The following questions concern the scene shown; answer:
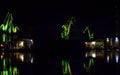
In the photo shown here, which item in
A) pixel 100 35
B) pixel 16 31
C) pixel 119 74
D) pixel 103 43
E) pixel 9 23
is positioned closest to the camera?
pixel 119 74

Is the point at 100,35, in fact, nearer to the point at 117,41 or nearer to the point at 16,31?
the point at 117,41

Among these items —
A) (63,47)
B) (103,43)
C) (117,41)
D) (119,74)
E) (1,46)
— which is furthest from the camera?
(103,43)

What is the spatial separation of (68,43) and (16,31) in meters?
48.8

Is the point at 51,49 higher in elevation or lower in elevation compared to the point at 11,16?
lower

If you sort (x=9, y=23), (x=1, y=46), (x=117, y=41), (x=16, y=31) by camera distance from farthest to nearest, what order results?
(x=117, y=41) → (x=16, y=31) → (x=9, y=23) → (x=1, y=46)

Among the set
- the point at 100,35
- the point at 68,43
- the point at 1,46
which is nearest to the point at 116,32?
the point at 100,35

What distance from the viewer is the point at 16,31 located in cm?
10081

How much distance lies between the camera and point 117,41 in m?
126

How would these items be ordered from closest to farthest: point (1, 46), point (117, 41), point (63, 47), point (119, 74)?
1. point (119, 74)
2. point (63, 47)
3. point (1, 46)
4. point (117, 41)

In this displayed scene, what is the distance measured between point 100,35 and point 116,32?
91.9 ft

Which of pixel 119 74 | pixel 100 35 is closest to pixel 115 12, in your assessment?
pixel 100 35

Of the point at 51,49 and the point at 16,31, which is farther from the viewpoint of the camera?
the point at 16,31

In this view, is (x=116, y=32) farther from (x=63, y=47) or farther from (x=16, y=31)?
(x=63, y=47)

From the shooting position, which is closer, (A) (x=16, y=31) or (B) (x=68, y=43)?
(B) (x=68, y=43)
